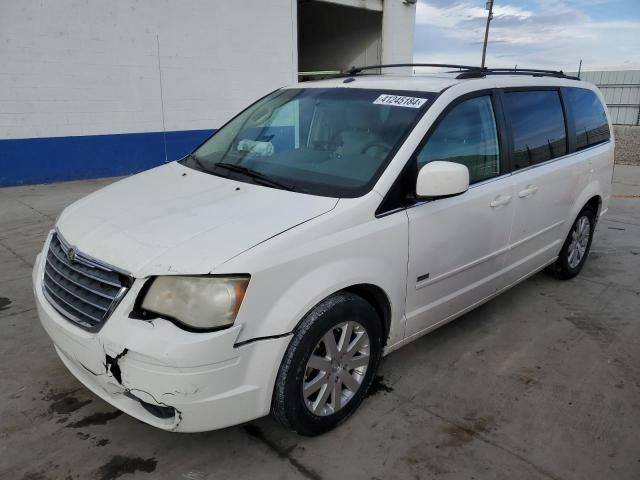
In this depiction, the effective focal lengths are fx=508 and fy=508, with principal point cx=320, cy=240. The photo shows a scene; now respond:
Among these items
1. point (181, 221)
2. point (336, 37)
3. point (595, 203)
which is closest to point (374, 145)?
point (181, 221)

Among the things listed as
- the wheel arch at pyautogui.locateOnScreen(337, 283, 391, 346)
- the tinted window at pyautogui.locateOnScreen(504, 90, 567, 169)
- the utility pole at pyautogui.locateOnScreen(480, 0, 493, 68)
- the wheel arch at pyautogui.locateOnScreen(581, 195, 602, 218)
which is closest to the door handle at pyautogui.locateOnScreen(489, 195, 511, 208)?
the tinted window at pyautogui.locateOnScreen(504, 90, 567, 169)

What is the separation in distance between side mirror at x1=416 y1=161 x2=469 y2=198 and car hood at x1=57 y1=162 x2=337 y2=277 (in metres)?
0.49

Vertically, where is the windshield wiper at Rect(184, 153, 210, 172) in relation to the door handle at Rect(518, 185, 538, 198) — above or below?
above

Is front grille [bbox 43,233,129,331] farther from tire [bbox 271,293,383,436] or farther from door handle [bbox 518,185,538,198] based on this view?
door handle [bbox 518,185,538,198]

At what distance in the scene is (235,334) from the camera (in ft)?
6.66

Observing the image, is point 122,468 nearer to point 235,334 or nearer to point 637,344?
point 235,334

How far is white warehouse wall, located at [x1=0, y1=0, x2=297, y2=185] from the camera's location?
7.96 metres

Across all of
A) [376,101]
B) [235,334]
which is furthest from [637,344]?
[235,334]

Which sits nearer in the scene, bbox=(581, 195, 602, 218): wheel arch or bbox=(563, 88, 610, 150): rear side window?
bbox=(563, 88, 610, 150): rear side window

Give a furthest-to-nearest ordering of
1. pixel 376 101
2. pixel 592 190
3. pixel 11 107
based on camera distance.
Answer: pixel 11 107
pixel 592 190
pixel 376 101

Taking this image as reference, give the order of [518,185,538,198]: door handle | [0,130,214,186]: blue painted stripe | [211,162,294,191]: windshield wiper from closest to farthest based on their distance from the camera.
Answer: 1. [211,162,294,191]: windshield wiper
2. [518,185,538,198]: door handle
3. [0,130,214,186]: blue painted stripe

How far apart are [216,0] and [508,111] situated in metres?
7.93

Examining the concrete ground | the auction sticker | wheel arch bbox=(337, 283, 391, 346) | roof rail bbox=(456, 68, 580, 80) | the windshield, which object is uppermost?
roof rail bbox=(456, 68, 580, 80)

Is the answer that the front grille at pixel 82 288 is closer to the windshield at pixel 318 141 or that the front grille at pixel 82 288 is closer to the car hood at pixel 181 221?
the car hood at pixel 181 221
